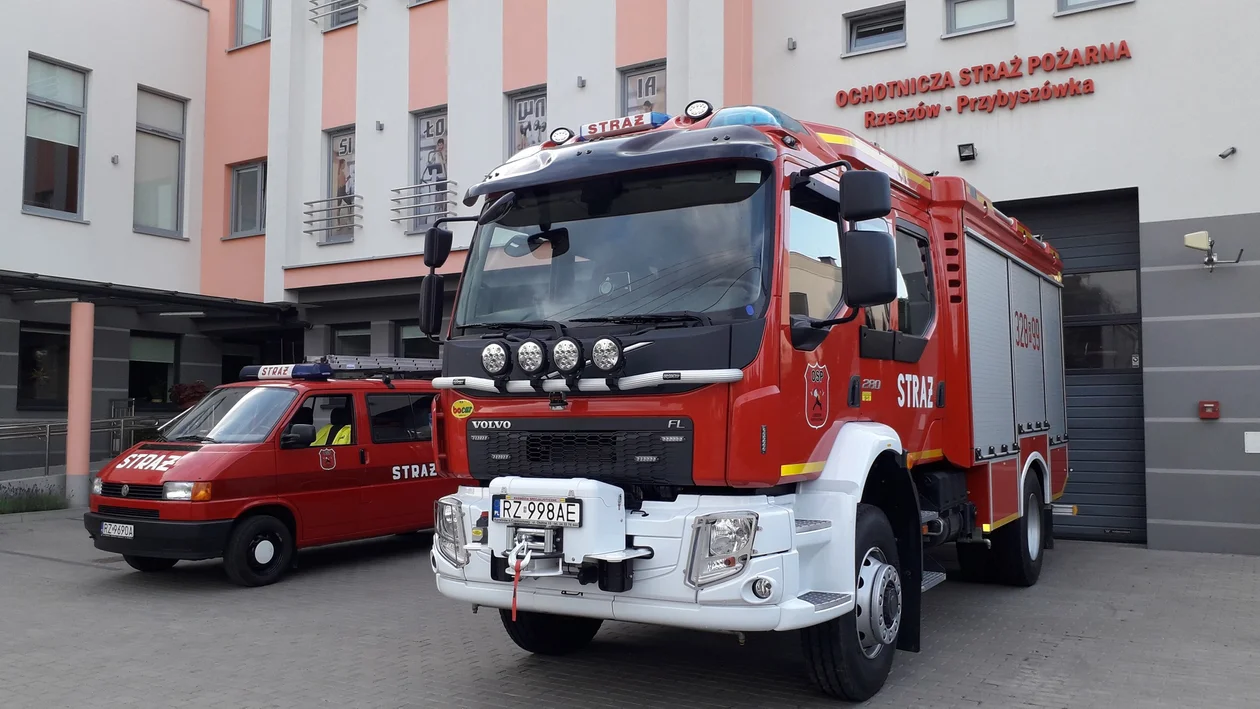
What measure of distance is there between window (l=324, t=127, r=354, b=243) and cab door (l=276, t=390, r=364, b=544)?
7.49 metres

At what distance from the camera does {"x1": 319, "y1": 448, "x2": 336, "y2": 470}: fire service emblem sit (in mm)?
9516

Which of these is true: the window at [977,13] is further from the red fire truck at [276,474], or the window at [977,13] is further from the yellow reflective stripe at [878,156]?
the red fire truck at [276,474]

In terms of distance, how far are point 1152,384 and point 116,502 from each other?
10.4m

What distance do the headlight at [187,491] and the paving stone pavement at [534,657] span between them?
0.86 metres

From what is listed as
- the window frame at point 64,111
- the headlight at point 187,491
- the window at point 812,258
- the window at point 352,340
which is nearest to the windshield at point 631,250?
the window at point 812,258

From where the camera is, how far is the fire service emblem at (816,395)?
4.96 m

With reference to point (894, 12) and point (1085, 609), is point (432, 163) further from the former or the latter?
point (1085, 609)

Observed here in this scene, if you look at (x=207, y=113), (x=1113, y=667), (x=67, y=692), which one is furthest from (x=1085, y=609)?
(x=207, y=113)

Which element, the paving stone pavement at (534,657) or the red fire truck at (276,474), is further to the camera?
the red fire truck at (276,474)

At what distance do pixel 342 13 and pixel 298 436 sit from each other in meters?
10.7

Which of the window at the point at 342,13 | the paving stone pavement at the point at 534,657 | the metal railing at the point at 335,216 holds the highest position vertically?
the window at the point at 342,13

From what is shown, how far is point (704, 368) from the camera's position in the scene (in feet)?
15.4

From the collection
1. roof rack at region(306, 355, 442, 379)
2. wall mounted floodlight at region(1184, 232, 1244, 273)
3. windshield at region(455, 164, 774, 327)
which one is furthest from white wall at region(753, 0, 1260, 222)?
windshield at region(455, 164, 774, 327)

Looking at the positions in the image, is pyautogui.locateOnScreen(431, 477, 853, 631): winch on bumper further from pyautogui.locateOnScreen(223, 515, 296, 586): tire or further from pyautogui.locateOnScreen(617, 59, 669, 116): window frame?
pyautogui.locateOnScreen(617, 59, 669, 116): window frame
